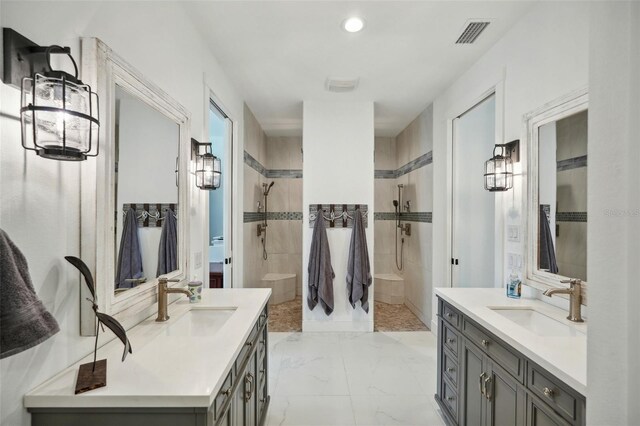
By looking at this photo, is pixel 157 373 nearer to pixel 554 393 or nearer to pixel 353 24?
pixel 554 393

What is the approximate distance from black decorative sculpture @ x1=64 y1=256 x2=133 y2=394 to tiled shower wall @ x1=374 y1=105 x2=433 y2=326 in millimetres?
3336

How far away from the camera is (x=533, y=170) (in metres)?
1.97

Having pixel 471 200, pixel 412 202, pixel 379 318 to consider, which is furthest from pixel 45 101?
pixel 412 202

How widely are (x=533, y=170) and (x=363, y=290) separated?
2.11 meters

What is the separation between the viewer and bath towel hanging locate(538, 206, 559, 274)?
184cm

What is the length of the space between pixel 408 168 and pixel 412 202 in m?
0.53

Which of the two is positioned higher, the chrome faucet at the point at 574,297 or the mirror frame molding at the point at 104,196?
the mirror frame molding at the point at 104,196

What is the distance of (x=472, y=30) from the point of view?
7.48 feet

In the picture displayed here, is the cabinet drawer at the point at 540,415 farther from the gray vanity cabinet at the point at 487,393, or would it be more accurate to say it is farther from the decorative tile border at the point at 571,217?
the decorative tile border at the point at 571,217

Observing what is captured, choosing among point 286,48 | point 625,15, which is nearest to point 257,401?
point 625,15

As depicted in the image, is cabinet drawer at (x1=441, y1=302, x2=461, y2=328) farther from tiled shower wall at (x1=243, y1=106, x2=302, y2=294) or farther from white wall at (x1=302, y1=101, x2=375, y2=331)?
tiled shower wall at (x1=243, y1=106, x2=302, y2=294)

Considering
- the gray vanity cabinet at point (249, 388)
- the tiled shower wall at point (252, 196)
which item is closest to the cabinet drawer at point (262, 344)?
the gray vanity cabinet at point (249, 388)

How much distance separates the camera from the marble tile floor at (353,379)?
84.2 inches

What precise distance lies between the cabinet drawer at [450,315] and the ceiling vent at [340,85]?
7.15 feet
